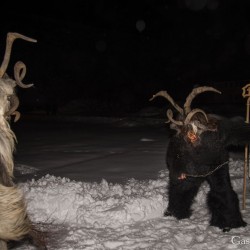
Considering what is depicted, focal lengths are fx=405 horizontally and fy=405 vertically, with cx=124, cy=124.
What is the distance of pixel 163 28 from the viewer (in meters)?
32.8

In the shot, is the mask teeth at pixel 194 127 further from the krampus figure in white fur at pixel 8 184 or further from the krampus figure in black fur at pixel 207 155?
the krampus figure in white fur at pixel 8 184

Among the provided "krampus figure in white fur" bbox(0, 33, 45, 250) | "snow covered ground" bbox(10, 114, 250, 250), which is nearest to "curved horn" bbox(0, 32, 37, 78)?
"krampus figure in white fur" bbox(0, 33, 45, 250)

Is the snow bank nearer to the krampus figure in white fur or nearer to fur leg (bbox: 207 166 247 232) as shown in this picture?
fur leg (bbox: 207 166 247 232)

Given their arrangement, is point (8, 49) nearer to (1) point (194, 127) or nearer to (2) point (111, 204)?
(1) point (194, 127)

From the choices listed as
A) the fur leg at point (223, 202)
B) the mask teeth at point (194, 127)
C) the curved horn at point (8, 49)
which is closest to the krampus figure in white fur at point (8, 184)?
the curved horn at point (8, 49)

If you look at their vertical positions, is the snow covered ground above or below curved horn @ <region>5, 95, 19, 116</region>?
below

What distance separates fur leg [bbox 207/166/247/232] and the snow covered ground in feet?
0.46

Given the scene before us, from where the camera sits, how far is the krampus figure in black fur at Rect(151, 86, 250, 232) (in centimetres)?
570

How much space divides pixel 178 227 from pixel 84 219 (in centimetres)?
153

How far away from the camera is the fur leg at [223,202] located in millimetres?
5891

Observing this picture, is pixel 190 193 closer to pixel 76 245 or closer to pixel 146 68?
pixel 76 245

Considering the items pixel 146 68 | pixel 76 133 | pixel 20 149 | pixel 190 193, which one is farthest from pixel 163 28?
pixel 190 193

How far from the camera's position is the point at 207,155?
570 centimetres

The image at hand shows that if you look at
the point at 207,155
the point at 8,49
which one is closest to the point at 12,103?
the point at 8,49
